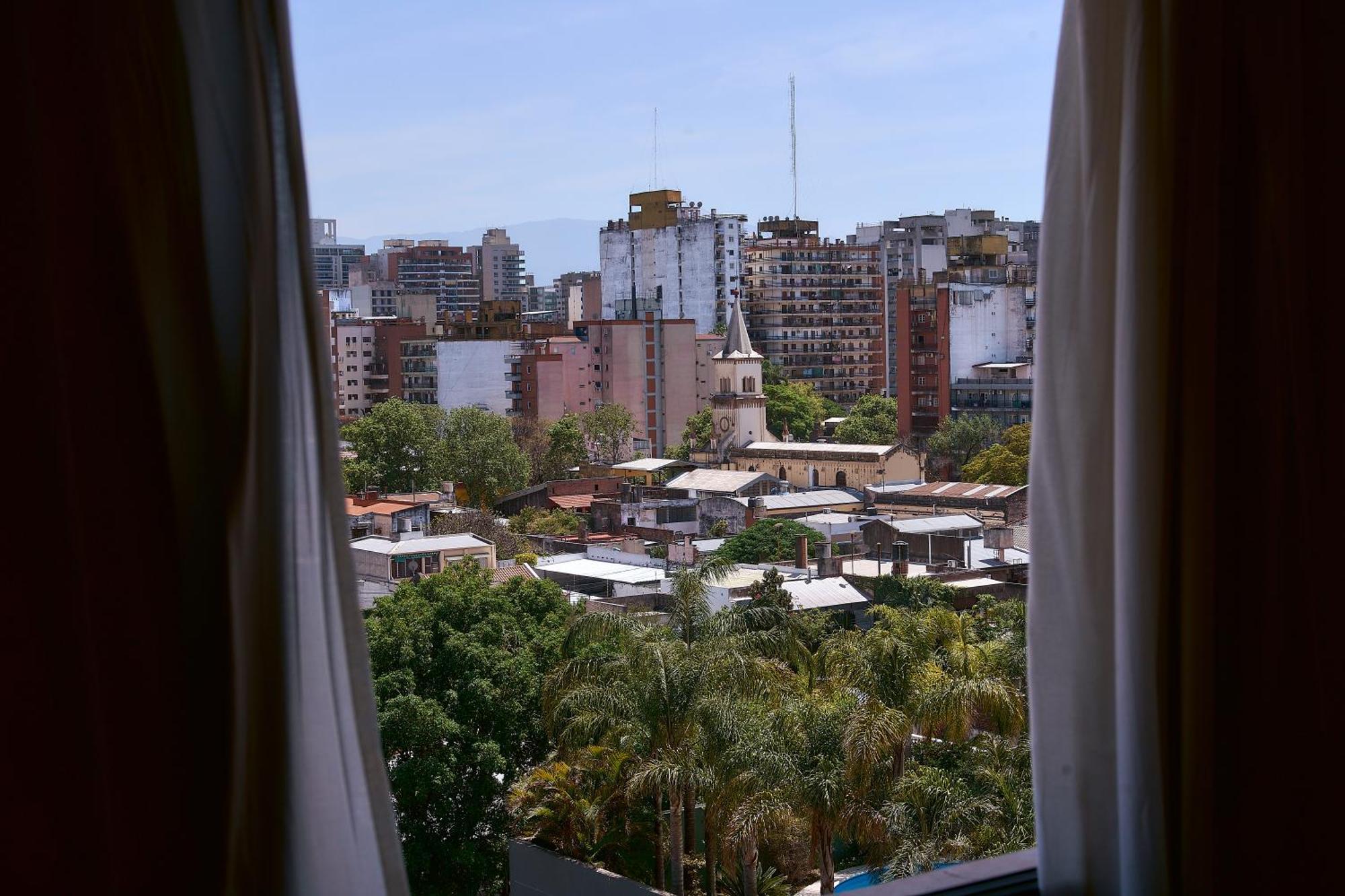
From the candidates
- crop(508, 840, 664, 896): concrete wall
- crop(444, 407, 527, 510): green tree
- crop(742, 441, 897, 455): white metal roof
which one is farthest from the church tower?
crop(508, 840, 664, 896): concrete wall

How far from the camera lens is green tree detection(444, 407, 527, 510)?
17.2 m

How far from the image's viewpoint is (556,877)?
4.97 m

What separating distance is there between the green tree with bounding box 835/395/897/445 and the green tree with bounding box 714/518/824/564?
9.26 metres

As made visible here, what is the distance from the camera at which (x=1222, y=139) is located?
1025 mm

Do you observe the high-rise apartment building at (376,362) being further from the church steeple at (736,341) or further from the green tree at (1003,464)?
the green tree at (1003,464)

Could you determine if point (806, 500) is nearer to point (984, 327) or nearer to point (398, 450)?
point (398, 450)

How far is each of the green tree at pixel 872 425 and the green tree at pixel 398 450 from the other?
8.39 metres

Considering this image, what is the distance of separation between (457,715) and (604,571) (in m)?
5.51

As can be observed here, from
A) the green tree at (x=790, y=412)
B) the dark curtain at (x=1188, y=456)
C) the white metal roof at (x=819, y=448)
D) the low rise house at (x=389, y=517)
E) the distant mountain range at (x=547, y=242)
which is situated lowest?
the low rise house at (x=389, y=517)

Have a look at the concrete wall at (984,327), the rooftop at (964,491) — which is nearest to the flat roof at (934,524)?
the rooftop at (964,491)

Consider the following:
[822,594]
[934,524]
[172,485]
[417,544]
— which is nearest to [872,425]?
[934,524]

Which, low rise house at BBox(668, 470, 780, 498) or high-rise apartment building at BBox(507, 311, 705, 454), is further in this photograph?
high-rise apartment building at BBox(507, 311, 705, 454)

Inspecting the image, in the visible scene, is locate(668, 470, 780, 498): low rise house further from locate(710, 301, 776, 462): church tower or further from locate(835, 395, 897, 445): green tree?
locate(835, 395, 897, 445): green tree

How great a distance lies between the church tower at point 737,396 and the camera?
73.1 feet
